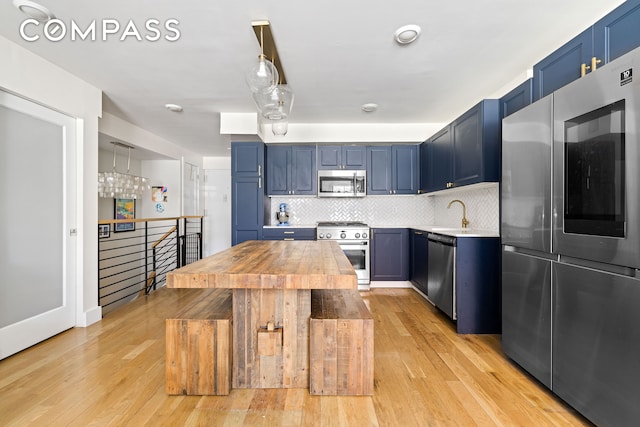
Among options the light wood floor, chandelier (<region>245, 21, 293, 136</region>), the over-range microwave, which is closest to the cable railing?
the over-range microwave

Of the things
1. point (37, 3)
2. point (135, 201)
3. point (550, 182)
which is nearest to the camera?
point (550, 182)

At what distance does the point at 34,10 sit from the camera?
6.31 ft

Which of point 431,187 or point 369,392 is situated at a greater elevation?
point 431,187

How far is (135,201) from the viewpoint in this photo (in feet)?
19.7

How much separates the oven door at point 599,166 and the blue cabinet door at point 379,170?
289cm

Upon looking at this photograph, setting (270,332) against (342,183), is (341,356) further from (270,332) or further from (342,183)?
(342,183)

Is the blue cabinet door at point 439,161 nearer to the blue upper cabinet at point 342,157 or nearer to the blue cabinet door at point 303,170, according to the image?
the blue upper cabinet at point 342,157

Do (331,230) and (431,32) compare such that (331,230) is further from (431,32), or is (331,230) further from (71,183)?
(71,183)

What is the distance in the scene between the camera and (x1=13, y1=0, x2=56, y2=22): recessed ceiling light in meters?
1.86

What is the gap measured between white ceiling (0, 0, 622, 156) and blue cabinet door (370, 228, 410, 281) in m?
1.83

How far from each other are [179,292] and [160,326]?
1.31 metres

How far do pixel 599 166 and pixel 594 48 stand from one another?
0.92 meters

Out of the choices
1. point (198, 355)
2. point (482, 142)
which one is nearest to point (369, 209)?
point (482, 142)

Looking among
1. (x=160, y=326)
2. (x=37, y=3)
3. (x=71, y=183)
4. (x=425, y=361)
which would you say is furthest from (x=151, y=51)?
(x=425, y=361)
